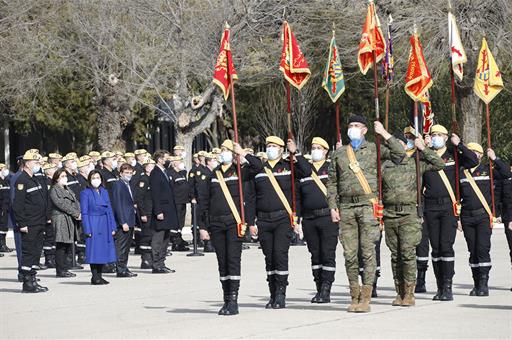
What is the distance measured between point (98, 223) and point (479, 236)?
613cm

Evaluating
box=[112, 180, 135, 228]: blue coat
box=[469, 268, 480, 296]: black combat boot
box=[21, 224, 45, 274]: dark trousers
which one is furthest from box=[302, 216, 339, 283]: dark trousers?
box=[112, 180, 135, 228]: blue coat

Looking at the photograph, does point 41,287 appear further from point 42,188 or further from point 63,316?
point 63,316

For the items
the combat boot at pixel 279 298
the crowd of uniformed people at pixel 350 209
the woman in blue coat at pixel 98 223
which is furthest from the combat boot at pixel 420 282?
the woman in blue coat at pixel 98 223

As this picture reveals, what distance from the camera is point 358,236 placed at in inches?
559

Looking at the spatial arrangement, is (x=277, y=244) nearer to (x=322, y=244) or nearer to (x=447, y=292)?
(x=322, y=244)

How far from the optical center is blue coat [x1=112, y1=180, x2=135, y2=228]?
20.4 meters

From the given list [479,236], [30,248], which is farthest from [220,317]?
[30,248]

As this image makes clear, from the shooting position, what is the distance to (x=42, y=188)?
18641 mm

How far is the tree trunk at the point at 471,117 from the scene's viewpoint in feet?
117

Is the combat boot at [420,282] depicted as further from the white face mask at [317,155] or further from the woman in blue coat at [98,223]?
the woman in blue coat at [98,223]

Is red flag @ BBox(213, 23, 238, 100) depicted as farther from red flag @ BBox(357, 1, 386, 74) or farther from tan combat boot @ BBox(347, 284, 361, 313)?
tan combat boot @ BBox(347, 284, 361, 313)

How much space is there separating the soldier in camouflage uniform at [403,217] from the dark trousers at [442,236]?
→ 0.90m

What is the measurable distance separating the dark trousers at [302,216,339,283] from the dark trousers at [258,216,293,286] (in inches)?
26.6

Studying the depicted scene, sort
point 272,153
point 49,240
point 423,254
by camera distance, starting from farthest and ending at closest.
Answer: point 49,240 < point 423,254 < point 272,153
